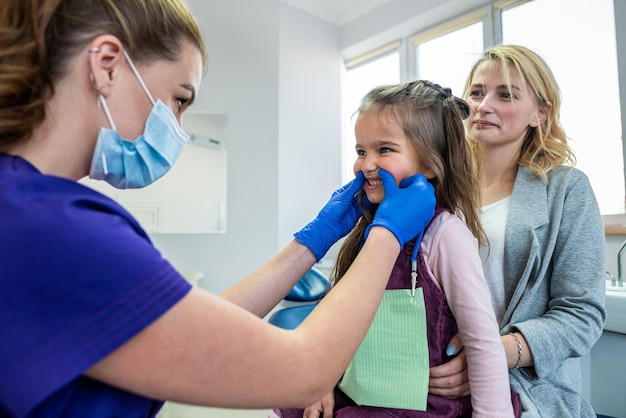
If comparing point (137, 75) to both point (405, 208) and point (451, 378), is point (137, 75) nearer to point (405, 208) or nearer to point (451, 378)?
point (405, 208)

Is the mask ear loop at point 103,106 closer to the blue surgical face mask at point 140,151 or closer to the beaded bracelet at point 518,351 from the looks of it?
the blue surgical face mask at point 140,151

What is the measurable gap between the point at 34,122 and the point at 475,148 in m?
1.10

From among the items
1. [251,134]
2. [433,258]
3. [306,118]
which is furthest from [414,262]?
[306,118]

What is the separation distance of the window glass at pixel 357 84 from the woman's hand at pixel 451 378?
2.81 m

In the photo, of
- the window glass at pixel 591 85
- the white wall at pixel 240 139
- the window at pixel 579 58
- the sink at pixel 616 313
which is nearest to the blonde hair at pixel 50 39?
the sink at pixel 616 313

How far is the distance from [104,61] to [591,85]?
253 cm

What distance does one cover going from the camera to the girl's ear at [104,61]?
58 cm

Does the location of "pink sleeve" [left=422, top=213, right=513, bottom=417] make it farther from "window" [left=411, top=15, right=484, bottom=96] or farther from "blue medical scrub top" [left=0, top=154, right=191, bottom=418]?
"window" [left=411, top=15, right=484, bottom=96]

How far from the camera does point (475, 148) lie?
125 cm

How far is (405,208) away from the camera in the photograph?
0.83 m

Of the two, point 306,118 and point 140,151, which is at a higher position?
point 306,118

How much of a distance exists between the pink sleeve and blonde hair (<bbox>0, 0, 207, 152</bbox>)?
26.4 inches

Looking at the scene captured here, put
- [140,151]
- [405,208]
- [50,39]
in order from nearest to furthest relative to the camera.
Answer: [50,39] → [140,151] → [405,208]

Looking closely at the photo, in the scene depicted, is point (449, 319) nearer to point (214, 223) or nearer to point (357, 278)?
point (357, 278)
